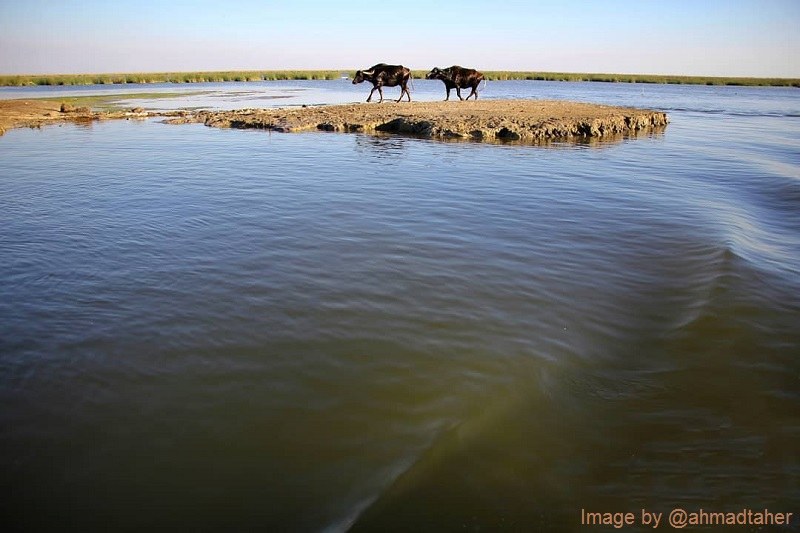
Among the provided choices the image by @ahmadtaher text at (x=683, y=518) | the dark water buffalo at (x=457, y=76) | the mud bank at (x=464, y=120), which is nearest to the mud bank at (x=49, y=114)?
the mud bank at (x=464, y=120)

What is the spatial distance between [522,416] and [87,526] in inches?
106

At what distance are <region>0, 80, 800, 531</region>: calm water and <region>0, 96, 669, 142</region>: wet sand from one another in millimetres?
8872

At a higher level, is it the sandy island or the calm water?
the sandy island

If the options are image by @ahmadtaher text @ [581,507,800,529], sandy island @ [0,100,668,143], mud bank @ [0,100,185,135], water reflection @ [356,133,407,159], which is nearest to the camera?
image by @ahmadtaher text @ [581,507,800,529]

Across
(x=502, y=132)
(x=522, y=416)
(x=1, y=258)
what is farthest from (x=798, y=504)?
(x=502, y=132)

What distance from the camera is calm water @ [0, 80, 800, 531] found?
2.92m

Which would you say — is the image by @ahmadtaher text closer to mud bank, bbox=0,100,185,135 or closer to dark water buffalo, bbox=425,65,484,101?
mud bank, bbox=0,100,185,135

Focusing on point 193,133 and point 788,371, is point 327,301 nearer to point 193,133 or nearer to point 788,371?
point 788,371

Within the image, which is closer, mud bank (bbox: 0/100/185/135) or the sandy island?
the sandy island

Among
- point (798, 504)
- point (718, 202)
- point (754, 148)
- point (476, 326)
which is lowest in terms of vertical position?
point (798, 504)

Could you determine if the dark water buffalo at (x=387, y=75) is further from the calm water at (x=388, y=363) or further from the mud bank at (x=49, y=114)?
the calm water at (x=388, y=363)

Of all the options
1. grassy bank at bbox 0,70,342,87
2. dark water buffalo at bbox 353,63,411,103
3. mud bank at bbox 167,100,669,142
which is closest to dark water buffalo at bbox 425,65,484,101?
dark water buffalo at bbox 353,63,411,103

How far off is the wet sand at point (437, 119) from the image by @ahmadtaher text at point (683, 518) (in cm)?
1496

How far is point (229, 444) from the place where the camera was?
3.23 m
